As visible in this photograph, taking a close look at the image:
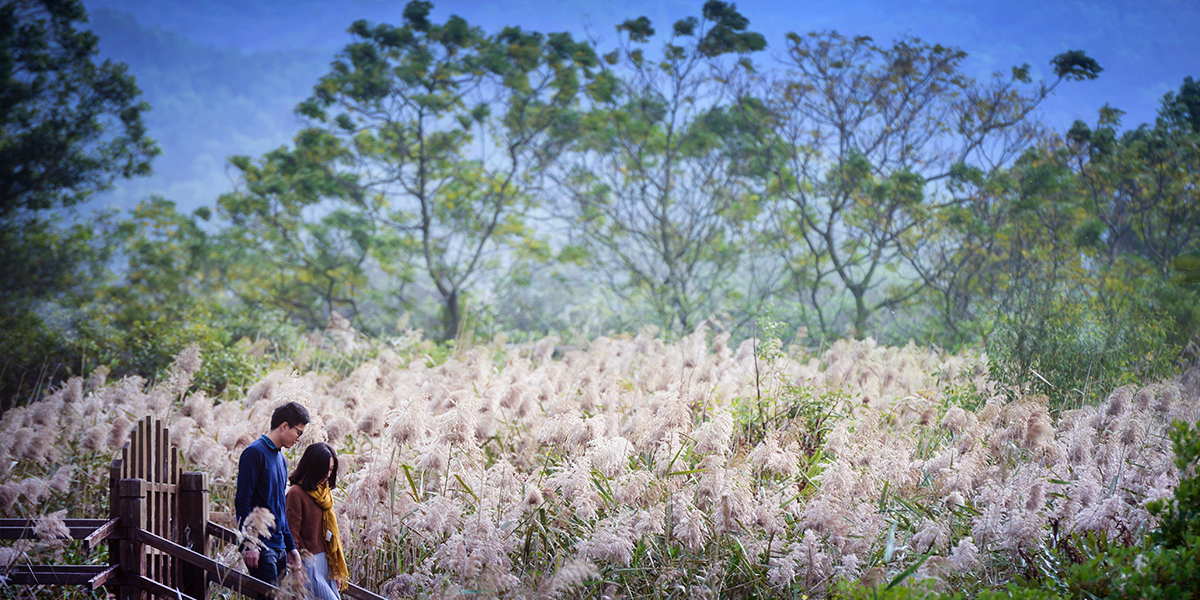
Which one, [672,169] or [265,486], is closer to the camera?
[265,486]

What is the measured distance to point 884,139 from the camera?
419 inches

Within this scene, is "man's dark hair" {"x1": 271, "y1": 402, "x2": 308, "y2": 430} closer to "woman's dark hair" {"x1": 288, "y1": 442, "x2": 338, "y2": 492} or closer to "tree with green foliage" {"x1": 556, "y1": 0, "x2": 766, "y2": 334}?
"woman's dark hair" {"x1": 288, "y1": 442, "x2": 338, "y2": 492}

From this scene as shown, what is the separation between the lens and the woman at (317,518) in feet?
10.1

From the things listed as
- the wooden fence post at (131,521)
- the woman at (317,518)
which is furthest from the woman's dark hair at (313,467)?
the wooden fence post at (131,521)

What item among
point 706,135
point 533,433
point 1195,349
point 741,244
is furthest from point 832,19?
point 533,433

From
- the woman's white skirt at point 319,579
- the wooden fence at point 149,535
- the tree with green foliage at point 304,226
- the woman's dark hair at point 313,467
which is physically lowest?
the woman's white skirt at point 319,579

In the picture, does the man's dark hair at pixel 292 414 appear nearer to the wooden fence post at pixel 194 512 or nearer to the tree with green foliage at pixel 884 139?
the wooden fence post at pixel 194 512

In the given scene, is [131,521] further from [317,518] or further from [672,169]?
[672,169]

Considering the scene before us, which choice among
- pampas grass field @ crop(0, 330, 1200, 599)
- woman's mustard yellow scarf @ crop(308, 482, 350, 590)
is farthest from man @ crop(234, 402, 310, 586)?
pampas grass field @ crop(0, 330, 1200, 599)

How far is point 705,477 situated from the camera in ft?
9.85

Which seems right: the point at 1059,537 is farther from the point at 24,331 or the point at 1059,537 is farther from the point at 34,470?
the point at 24,331

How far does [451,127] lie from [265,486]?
1029cm

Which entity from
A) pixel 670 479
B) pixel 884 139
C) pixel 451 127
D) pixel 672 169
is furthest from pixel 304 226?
pixel 670 479

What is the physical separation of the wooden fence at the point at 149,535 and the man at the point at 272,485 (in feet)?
0.55
